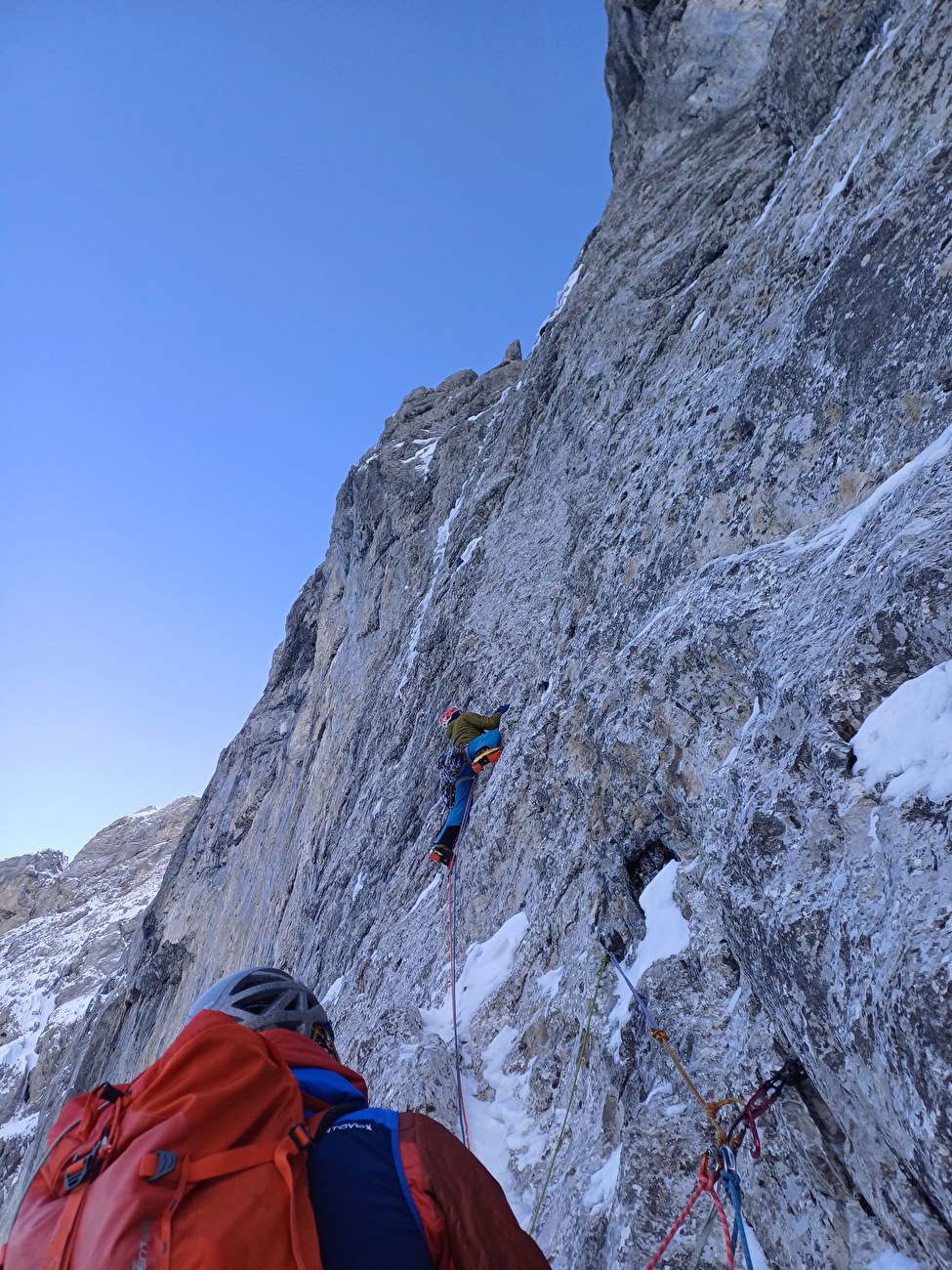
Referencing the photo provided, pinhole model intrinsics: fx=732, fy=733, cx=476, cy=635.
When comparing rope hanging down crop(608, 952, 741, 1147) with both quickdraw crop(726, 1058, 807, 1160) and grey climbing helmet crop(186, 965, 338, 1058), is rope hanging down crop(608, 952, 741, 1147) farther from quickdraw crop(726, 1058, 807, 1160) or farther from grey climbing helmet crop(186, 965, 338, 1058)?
grey climbing helmet crop(186, 965, 338, 1058)

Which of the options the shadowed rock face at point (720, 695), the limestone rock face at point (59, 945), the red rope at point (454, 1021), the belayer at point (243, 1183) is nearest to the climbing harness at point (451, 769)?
the shadowed rock face at point (720, 695)

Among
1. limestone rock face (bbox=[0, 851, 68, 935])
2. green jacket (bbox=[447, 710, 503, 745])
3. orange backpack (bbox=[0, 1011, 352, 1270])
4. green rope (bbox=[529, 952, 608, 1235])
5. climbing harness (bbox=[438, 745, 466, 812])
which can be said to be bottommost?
green rope (bbox=[529, 952, 608, 1235])

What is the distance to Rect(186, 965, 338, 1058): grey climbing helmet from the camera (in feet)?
12.6

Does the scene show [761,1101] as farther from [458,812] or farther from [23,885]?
[23,885]

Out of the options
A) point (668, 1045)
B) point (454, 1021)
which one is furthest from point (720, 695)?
point (454, 1021)

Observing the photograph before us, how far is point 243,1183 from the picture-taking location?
1.75m

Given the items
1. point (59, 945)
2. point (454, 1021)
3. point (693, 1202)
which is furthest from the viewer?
point (59, 945)

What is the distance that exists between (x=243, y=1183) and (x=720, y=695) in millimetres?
3870

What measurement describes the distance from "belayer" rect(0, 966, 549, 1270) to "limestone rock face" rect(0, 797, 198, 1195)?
1349 inches

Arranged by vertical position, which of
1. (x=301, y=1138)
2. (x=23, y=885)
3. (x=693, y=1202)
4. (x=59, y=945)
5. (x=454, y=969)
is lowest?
(x=693, y=1202)

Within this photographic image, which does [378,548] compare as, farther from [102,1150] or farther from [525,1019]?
[102,1150]

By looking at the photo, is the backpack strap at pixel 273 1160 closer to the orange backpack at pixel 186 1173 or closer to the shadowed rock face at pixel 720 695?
the orange backpack at pixel 186 1173

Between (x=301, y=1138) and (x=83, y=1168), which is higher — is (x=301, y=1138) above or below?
below

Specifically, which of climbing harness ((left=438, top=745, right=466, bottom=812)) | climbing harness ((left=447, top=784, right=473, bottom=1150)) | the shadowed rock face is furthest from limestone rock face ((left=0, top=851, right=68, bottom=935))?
climbing harness ((left=447, top=784, right=473, bottom=1150))
